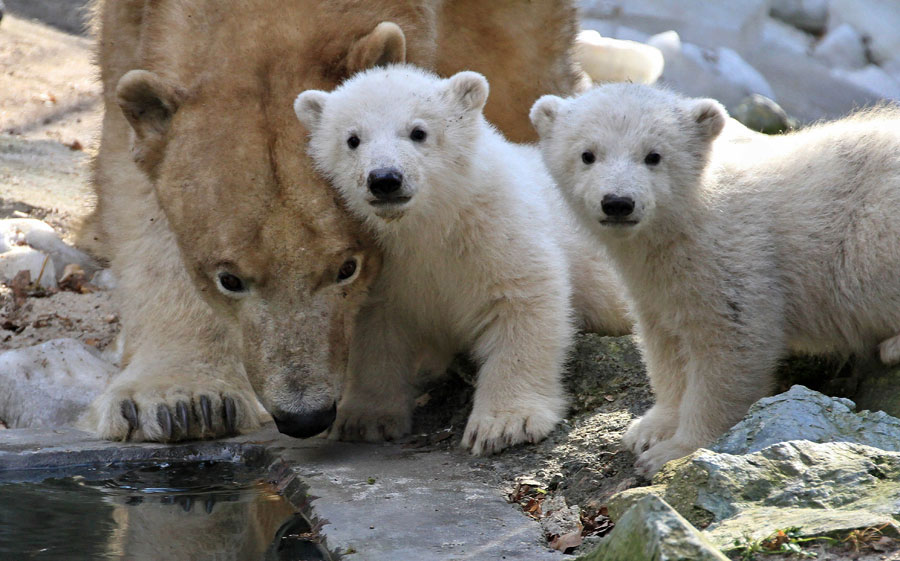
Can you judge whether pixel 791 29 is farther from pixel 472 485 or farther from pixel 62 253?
pixel 472 485

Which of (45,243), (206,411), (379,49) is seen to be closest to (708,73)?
(45,243)

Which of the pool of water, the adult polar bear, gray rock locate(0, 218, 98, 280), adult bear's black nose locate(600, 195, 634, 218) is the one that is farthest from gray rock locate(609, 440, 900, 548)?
gray rock locate(0, 218, 98, 280)

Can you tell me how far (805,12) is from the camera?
40.4ft

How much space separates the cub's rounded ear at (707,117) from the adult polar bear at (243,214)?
120 cm

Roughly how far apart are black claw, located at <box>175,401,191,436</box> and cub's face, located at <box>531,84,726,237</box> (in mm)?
1853

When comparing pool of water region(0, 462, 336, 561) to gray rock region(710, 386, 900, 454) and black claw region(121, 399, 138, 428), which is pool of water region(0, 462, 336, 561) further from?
gray rock region(710, 386, 900, 454)

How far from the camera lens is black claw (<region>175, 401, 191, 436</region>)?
4574 millimetres

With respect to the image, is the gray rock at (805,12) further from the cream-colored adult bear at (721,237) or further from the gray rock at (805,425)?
the gray rock at (805,425)

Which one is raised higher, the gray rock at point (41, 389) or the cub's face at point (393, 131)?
the cub's face at point (393, 131)

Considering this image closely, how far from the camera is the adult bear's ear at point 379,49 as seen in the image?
4.21 m

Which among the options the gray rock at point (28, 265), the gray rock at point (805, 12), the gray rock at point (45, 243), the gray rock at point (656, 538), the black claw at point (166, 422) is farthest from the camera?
the gray rock at point (805, 12)

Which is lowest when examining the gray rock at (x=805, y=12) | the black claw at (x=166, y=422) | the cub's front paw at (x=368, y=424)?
the black claw at (x=166, y=422)

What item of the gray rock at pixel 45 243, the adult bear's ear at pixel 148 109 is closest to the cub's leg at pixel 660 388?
the adult bear's ear at pixel 148 109

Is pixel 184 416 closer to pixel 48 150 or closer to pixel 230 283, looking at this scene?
pixel 230 283
